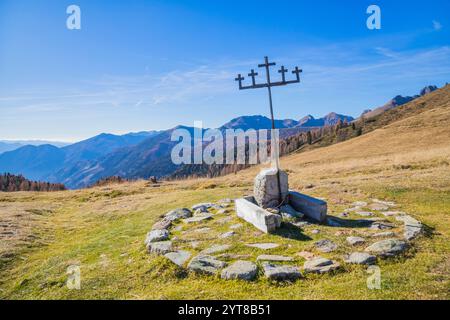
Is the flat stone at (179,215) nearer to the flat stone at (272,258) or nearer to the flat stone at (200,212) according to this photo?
the flat stone at (200,212)

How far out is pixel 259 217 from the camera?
40.8 feet

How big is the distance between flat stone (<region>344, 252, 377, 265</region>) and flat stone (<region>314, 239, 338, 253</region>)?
718 millimetres

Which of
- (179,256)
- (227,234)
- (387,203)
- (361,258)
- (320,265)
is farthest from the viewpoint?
(387,203)

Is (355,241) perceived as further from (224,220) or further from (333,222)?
(224,220)

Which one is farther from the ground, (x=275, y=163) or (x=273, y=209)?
(x=275, y=163)

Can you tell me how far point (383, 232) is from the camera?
11.3m

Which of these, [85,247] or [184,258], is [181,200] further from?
[184,258]

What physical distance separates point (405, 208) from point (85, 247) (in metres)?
14.7

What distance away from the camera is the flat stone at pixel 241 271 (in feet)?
28.2

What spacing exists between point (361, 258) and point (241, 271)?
3.45m

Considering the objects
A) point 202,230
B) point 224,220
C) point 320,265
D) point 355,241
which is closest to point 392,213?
point 355,241

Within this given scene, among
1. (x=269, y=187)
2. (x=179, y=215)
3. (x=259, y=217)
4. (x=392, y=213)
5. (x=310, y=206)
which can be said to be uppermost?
(x=269, y=187)
